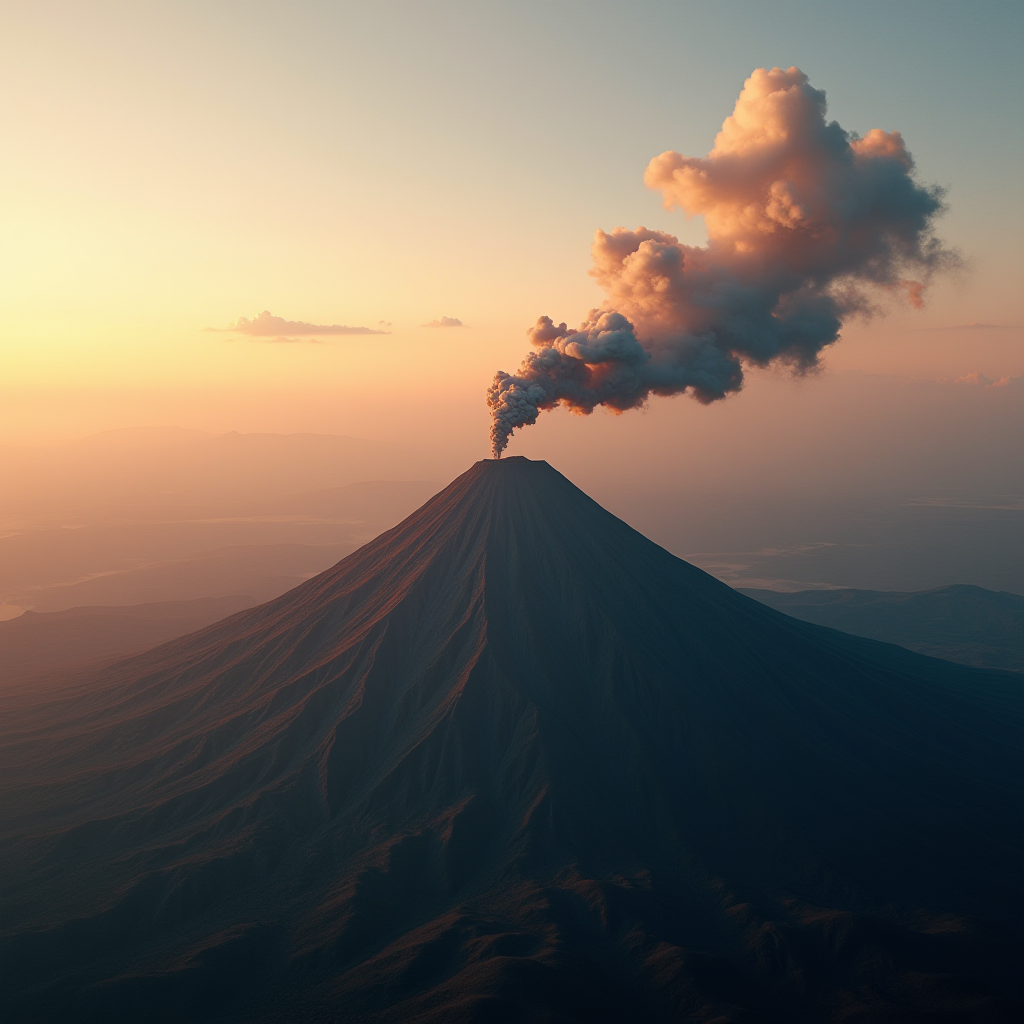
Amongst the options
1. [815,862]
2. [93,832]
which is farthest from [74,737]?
[815,862]

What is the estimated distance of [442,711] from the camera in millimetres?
57938

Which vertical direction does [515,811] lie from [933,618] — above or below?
above

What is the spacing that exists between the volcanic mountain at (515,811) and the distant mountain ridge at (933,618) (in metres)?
66.1

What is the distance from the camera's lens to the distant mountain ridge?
13675 cm

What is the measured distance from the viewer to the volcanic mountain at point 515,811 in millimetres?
40812

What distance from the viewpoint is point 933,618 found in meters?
164

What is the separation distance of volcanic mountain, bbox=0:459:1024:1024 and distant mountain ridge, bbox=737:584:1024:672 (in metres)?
66.1

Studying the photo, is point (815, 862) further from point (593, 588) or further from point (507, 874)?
point (593, 588)

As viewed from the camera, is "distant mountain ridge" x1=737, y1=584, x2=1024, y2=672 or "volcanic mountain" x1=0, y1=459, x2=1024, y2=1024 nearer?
"volcanic mountain" x1=0, y1=459, x2=1024, y2=1024

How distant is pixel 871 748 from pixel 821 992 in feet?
81.8

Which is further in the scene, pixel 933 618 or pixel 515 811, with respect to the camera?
pixel 933 618

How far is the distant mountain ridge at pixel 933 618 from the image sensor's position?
5384 inches

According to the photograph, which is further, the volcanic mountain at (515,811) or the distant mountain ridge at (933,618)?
the distant mountain ridge at (933,618)

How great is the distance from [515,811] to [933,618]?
140 metres
